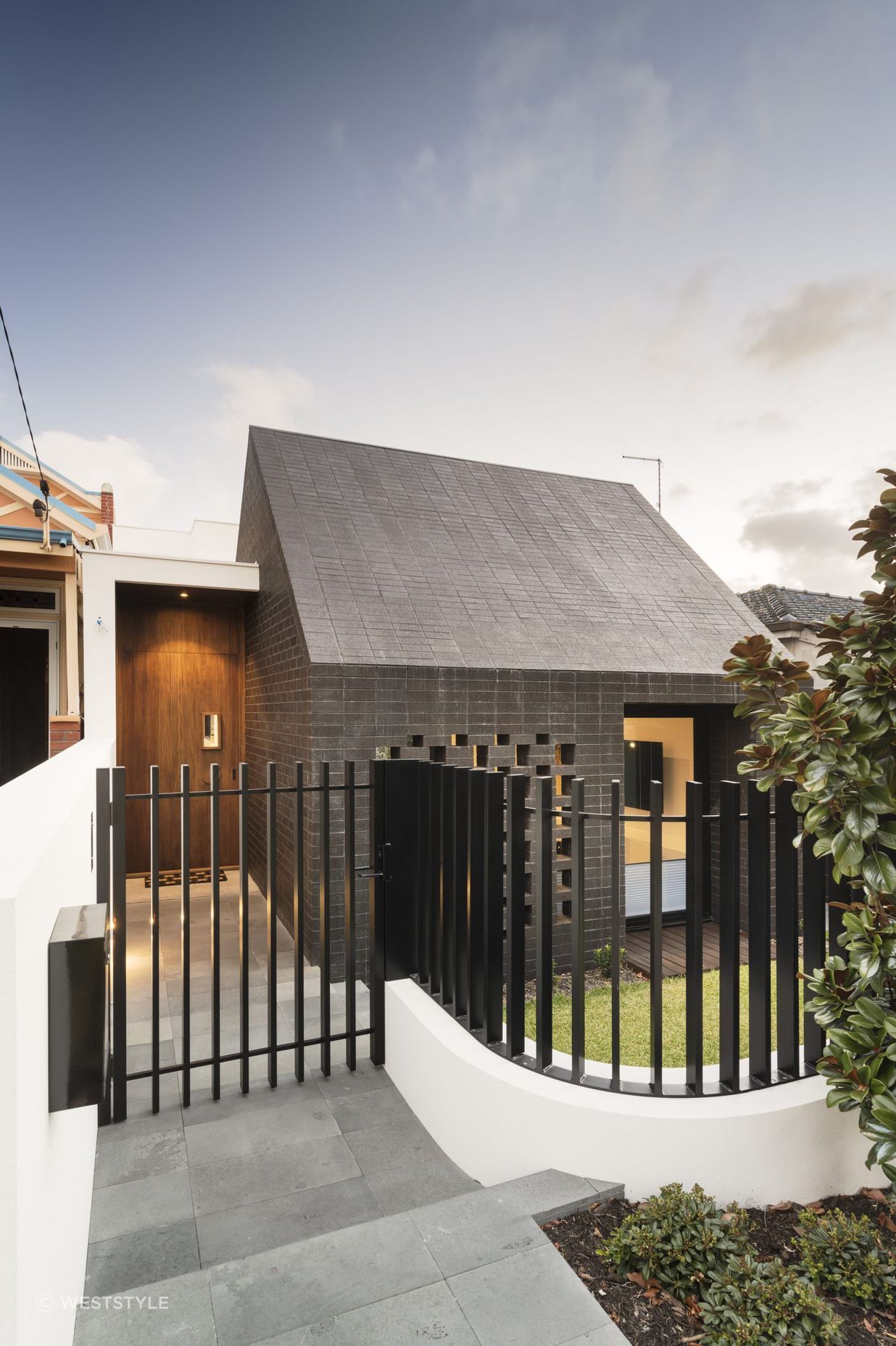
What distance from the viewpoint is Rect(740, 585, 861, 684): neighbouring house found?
1301 centimetres

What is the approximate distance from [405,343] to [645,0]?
525 cm

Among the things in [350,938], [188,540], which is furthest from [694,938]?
[188,540]

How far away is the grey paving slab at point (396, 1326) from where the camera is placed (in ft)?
6.09

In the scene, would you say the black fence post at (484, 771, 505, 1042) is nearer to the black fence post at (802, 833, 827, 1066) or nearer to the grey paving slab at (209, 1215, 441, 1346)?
the grey paving slab at (209, 1215, 441, 1346)

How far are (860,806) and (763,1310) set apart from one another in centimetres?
165

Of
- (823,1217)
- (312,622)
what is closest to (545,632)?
(312,622)

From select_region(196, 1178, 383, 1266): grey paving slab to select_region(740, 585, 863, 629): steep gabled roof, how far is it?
43.6 ft

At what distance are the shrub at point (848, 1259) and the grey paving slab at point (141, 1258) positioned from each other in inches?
87.5

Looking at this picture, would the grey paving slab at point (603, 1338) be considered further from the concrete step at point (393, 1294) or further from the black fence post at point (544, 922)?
the black fence post at point (544, 922)

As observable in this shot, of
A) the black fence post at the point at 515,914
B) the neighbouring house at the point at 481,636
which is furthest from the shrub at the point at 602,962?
the black fence post at the point at 515,914

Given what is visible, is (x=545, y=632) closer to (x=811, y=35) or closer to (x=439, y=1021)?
(x=439, y=1021)

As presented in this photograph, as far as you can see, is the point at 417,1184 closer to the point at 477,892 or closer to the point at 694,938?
the point at 477,892

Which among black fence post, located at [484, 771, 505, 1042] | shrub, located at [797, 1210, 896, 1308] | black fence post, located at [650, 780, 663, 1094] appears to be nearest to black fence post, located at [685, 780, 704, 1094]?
black fence post, located at [650, 780, 663, 1094]

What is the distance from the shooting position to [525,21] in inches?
252
